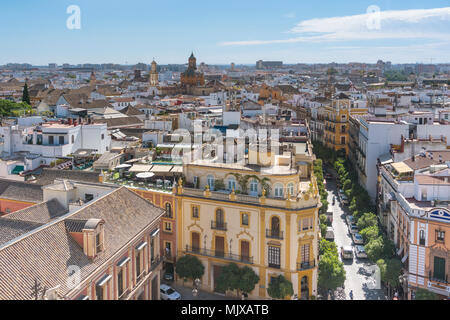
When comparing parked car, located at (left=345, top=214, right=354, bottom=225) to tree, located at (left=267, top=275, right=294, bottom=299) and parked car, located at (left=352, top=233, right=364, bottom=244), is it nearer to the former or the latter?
parked car, located at (left=352, top=233, right=364, bottom=244)

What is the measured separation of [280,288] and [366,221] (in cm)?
816

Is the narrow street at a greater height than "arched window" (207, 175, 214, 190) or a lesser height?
lesser

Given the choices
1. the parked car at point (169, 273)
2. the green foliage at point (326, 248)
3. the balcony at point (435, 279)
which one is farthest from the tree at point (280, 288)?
the balcony at point (435, 279)

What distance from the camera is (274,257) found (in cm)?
1781

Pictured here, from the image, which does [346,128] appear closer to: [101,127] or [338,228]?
[338,228]

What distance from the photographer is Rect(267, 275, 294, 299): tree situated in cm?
1705

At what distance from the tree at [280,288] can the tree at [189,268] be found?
2923mm

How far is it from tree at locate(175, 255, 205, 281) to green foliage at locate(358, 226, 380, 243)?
8157 millimetres

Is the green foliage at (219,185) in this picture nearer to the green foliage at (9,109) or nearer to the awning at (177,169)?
the awning at (177,169)

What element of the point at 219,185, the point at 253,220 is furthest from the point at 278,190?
the point at 219,185

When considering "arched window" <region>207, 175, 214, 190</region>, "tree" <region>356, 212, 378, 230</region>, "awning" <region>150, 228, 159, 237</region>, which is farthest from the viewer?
"tree" <region>356, 212, 378, 230</region>

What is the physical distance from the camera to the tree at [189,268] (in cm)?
1848

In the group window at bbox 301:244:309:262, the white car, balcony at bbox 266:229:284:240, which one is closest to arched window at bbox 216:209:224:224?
balcony at bbox 266:229:284:240
